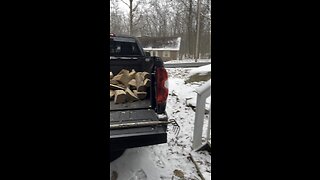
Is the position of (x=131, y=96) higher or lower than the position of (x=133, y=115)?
higher

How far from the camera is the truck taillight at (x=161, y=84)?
2.49 m

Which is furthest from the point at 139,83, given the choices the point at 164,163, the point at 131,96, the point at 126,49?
the point at 126,49

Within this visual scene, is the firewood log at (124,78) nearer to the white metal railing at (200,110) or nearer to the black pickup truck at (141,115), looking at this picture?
the black pickup truck at (141,115)

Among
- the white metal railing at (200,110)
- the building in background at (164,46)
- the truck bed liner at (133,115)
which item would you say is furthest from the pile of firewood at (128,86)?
the building in background at (164,46)

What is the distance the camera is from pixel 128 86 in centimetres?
303

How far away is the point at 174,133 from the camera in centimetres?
350

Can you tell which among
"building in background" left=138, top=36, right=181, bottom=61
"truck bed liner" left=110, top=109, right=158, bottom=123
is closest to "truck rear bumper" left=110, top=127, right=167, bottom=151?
"truck bed liner" left=110, top=109, right=158, bottom=123

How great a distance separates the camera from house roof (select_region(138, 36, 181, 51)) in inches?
959

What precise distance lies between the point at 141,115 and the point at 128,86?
2.31 feet

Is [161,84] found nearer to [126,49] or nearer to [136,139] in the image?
[136,139]

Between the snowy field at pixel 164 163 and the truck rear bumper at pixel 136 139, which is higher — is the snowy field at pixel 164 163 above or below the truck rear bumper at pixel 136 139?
below
